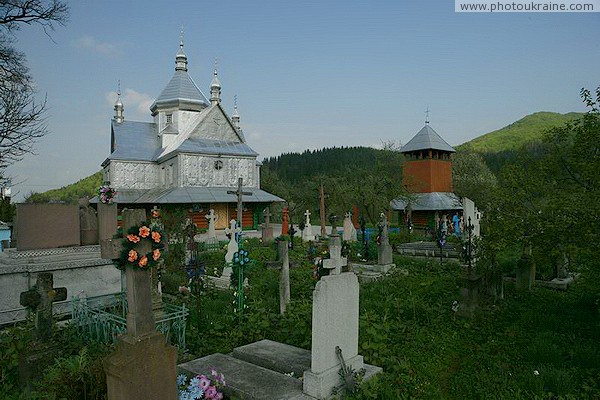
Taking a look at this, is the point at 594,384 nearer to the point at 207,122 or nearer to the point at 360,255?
the point at 360,255

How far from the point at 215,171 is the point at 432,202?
15.9 metres

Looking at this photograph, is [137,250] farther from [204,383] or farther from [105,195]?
[105,195]

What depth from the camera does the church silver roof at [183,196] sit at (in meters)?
26.6

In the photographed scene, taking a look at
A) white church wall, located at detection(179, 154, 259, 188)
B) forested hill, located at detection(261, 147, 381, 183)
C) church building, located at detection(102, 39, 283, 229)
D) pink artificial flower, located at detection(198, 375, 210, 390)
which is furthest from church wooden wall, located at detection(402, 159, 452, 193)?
forested hill, located at detection(261, 147, 381, 183)

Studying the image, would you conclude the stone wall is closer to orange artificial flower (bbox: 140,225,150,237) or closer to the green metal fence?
the green metal fence

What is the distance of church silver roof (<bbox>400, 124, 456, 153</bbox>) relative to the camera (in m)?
30.4

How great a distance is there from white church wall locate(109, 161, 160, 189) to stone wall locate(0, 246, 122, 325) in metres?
21.9

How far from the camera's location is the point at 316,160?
95.9m

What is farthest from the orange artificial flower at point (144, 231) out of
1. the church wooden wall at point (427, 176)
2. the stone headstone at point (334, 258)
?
the church wooden wall at point (427, 176)

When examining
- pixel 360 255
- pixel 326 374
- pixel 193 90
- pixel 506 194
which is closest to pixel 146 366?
pixel 326 374

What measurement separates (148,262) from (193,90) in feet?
106

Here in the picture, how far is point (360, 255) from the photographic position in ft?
50.2

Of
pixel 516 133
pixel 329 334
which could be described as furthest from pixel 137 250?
pixel 516 133

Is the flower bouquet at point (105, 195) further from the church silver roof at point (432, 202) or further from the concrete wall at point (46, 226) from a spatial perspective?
the church silver roof at point (432, 202)
